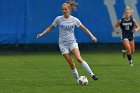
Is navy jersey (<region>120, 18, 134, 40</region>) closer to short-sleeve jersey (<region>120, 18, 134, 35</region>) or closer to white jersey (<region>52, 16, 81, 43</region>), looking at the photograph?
short-sleeve jersey (<region>120, 18, 134, 35</region>)

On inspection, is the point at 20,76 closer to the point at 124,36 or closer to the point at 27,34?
the point at 124,36

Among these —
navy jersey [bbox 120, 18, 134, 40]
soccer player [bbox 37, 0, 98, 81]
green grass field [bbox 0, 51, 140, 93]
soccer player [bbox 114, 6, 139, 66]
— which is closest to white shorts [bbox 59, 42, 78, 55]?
soccer player [bbox 37, 0, 98, 81]

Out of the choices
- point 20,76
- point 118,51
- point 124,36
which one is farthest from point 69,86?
point 118,51

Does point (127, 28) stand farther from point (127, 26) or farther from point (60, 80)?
point (60, 80)

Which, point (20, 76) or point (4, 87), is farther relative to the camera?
point (20, 76)

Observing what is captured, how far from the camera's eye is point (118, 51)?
30.9 m

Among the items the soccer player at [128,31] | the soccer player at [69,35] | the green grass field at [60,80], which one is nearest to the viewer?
the green grass field at [60,80]

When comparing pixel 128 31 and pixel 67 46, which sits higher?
pixel 67 46

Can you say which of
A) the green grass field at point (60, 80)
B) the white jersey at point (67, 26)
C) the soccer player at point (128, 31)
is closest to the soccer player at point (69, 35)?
the white jersey at point (67, 26)

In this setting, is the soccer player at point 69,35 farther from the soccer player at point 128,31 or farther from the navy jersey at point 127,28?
the navy jersey at point 127,28

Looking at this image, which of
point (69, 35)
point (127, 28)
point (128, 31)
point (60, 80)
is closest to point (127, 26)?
point (127, 28)

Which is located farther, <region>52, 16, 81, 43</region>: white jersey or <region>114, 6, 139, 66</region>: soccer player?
<region>114, 6, 139, 66</region>: soccer player

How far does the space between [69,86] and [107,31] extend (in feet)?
52.7

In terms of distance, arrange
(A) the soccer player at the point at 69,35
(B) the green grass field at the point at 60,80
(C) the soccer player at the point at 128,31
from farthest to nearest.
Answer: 1. (C) the soccer player at the point at 128,31
2. (A) the soccer player at the point at 69,35
3. (B) the green grass field at the point at 60,80
